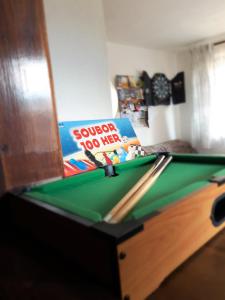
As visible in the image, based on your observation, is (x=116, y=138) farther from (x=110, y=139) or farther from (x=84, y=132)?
(x=84, y=132)

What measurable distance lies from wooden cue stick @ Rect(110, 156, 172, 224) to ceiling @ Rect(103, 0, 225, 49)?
1.89 meters

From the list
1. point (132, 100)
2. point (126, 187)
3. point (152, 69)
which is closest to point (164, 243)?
point (126, 187)

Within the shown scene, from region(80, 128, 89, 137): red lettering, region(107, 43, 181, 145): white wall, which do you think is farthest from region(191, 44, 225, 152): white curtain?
region(80, 128, 89, 137): red lettering

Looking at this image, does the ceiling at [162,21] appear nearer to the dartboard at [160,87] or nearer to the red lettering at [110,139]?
the dartboard at [160,87]

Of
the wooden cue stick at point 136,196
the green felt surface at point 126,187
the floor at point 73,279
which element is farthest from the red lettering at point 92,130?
the floor at point 73,279

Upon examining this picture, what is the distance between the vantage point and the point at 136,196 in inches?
32.7

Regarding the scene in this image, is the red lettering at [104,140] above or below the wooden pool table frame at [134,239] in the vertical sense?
above

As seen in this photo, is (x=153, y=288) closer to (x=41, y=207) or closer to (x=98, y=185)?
(x=41, y=207)


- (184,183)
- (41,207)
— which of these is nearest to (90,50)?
(184,183)

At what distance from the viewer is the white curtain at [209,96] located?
362 cm

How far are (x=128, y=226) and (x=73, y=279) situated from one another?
0.22 metres

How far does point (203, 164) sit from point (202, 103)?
2.82 m

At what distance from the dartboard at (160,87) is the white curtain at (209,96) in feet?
1.48

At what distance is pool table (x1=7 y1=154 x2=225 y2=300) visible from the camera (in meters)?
0.52
